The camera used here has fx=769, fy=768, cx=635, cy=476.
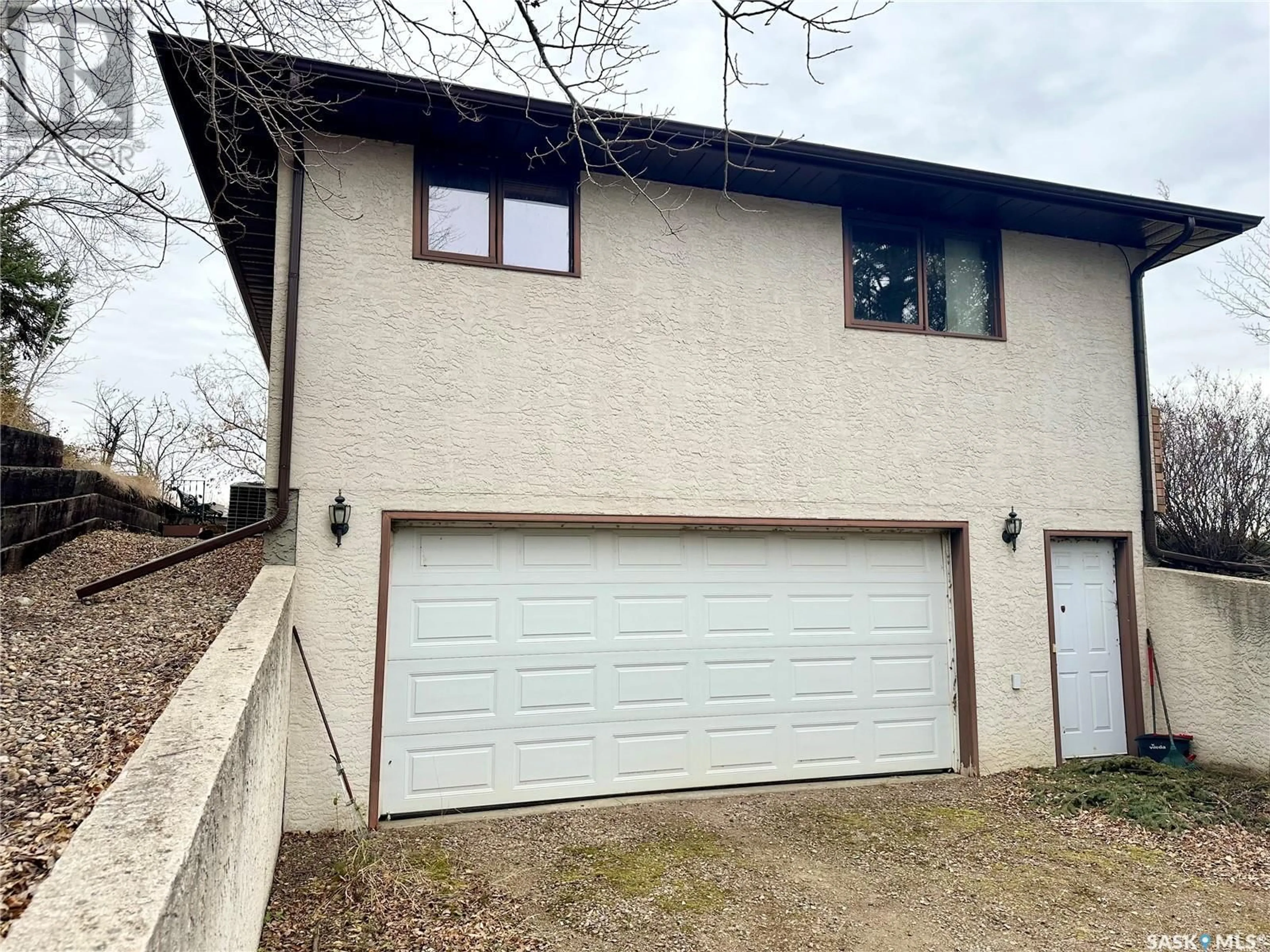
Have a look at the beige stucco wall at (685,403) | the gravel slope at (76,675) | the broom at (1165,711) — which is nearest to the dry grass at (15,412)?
the gravel slope at (76,675)

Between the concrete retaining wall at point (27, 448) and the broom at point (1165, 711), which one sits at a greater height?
the concrete retaining wall at point (27, 448)

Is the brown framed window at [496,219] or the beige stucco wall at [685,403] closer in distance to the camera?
the beige stucco wall at [685,403]

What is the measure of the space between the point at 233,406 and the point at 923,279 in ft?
58.5

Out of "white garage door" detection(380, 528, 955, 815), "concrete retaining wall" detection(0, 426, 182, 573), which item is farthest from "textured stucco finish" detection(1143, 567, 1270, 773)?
"concrete retaining wall" detection(0, 426, 182, 573)

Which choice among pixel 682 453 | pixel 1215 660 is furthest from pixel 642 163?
pixel 1215 660

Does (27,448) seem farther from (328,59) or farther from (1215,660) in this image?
(1215,660)

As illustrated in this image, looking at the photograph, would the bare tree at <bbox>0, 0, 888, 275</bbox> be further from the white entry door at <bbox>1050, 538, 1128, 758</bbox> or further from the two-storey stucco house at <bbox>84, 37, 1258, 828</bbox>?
the white entry door at <bbox>1050, 538, 1128, 758</bbox>

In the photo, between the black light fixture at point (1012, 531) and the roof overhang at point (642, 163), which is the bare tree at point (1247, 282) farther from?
the black light fixture at point (1012, 531)

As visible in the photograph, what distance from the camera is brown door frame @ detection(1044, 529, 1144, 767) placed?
7094mm

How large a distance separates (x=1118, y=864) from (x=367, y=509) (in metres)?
5.63

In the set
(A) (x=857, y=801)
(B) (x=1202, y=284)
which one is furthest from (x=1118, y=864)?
(B) (x=1202, y=284)

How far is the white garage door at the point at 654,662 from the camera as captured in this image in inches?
228

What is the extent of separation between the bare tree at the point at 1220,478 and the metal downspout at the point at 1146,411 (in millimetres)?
856

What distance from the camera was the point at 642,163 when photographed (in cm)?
632
